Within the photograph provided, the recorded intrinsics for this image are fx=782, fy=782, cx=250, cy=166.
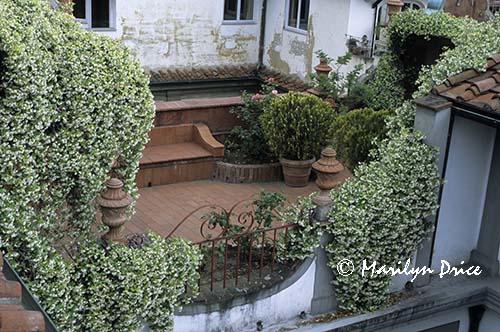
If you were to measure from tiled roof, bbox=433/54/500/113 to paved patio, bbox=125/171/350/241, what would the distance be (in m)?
3.45

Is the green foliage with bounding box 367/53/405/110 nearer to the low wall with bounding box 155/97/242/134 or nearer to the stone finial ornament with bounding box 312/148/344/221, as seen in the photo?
the low wall with bounding box 155/97/242/134

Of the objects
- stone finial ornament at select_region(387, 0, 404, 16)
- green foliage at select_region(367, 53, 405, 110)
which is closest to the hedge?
green foliage at select_region(367, 53, 405, 110)

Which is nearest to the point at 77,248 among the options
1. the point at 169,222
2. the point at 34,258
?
the point at 34,258

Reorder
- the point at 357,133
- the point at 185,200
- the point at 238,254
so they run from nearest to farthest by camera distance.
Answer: the point at 238,254 < the point at 357,133 < the point at 185,200

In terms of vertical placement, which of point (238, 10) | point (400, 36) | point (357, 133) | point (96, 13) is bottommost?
point (357, 133)

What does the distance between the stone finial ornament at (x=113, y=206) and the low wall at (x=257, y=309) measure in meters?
1.03

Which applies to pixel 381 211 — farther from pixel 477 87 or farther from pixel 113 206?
pixel 113 206

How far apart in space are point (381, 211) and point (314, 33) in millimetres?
9043

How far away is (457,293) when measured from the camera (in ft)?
29.0

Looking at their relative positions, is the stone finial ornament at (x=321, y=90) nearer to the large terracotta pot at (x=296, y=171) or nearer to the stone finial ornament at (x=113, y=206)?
the large terracotta pot at (x=296, y=171)

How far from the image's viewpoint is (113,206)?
22.4 ft

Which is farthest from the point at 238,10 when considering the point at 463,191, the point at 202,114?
the point at 463,191

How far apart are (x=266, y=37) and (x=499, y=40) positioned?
31.2 feet

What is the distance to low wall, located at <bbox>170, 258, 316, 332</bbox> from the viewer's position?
741cm
